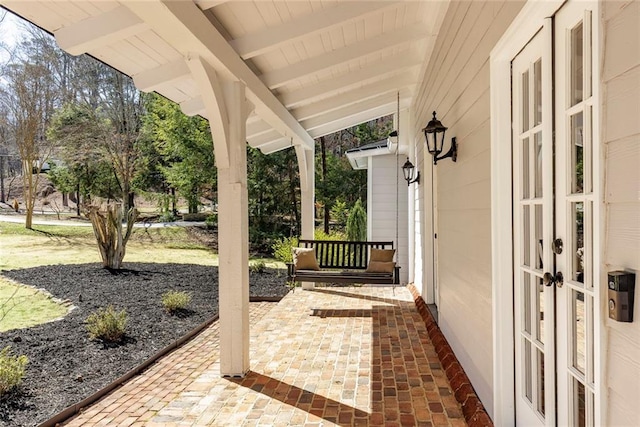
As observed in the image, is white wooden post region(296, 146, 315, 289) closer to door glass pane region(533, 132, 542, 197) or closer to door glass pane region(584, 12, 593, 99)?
door glass pane region(533, 132, 542, 197)

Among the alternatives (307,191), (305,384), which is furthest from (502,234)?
(307,191)

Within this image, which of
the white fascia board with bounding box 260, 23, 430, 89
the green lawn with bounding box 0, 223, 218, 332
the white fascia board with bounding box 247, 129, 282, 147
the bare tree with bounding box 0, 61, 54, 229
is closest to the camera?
the white fascia board with bounding box 260, 23, 430, 89

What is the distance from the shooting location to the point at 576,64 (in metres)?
1.50

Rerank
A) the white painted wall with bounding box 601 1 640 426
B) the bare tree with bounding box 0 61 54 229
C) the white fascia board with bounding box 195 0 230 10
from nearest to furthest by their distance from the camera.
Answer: the white painted wall with bounding box 601 1 640 426
the white fascia board with bounding box 195 0 230 10
the bare tree with bounding box 0 61 54 229

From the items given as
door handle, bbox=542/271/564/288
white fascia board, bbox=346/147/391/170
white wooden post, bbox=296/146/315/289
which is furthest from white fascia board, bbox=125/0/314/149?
white fascia board, bbox=346/147/391/170

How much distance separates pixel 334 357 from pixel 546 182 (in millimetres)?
2673

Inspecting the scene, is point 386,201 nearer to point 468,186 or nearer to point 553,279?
point 468,186

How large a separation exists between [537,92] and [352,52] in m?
2.54

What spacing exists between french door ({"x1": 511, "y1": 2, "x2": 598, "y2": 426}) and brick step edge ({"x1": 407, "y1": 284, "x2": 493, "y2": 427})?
0.35m

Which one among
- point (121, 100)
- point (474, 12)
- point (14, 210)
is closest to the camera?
point (474, 12)

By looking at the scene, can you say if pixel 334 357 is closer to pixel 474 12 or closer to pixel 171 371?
pixel 171 371

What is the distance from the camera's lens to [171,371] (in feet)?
13.5

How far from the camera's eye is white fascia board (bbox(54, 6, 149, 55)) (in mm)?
2402

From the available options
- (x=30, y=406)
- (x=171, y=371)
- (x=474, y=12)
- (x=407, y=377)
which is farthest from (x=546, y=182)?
(x=30, y=406)
